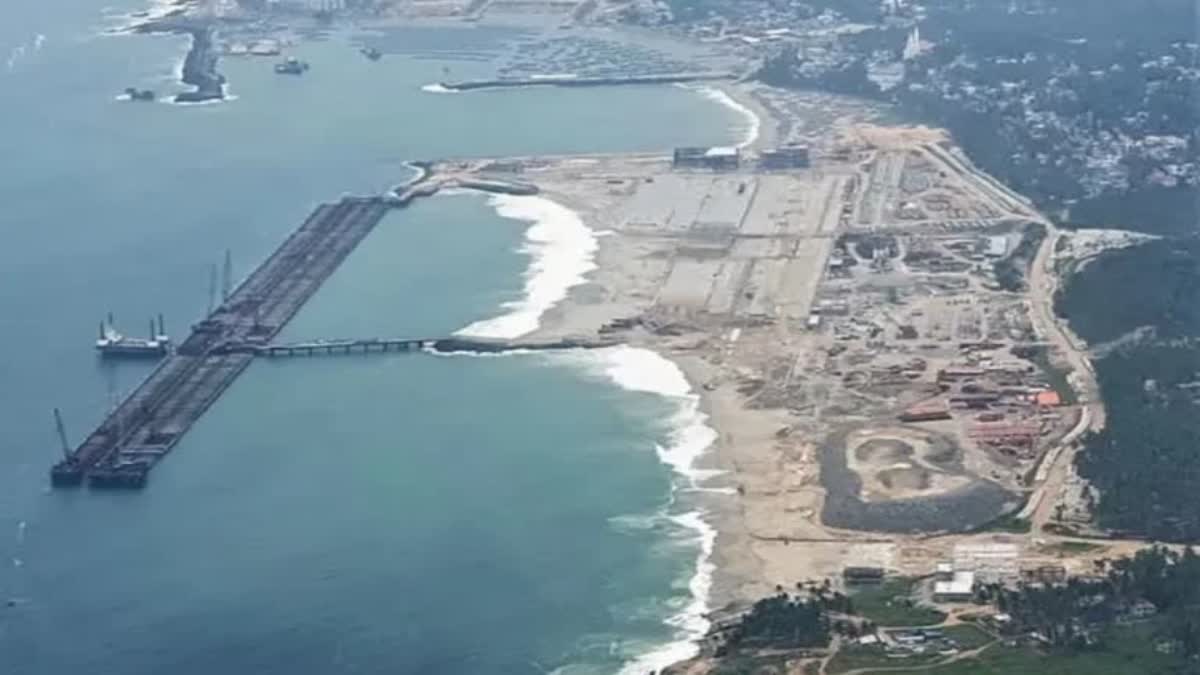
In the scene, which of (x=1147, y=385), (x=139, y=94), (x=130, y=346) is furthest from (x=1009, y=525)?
(x=139, y=94)

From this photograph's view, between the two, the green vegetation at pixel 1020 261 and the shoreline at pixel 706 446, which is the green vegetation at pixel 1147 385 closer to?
the green vegetation at pixel 1020 261

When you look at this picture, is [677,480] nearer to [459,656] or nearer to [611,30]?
[459,656]

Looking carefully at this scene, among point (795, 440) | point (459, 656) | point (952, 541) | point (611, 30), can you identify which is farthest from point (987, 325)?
point (611, 30)

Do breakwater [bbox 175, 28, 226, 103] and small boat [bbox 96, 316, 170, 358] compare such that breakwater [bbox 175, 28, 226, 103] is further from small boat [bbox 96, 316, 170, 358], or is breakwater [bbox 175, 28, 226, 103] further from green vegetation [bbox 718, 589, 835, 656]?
green vegetation [bbox 718, 589, 835, 656]

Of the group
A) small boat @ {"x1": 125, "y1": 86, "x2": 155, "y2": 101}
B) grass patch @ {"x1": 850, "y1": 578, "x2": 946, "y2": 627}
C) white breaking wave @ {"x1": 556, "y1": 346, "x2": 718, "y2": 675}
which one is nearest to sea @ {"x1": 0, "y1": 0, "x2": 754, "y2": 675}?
white breaking wave @ {"x1": 556, "y1": 346, "x2": 718, "y2": 675}

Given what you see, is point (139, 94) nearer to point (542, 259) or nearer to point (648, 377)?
point (542, 259)

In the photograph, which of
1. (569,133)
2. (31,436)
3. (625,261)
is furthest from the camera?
(569,133)
